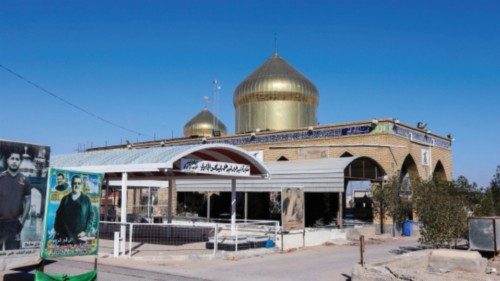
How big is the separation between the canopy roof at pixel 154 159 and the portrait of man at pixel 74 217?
20.7 ft

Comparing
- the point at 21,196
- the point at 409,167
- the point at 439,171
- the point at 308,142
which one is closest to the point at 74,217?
the point at 21,196

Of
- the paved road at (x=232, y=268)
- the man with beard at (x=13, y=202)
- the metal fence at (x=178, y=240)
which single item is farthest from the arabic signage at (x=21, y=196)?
the metal fence at (x=178, y=240)

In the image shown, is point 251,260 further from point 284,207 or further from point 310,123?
point 310,123

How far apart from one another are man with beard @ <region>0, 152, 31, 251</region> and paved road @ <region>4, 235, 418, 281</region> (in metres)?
3.16

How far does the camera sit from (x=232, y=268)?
13.1m

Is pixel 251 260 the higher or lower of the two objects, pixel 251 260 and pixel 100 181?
the lower

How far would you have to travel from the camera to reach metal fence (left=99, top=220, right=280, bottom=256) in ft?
49.8

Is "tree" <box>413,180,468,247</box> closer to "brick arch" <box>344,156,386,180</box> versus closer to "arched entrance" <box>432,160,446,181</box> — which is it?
"brick arch" <box>344,156,386,180</box>

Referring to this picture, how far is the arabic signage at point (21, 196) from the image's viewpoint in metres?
7.92

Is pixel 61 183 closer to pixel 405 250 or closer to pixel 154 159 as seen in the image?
pixel 154 159

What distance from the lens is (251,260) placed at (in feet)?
48.5

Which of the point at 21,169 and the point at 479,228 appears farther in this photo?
the point at 479,228

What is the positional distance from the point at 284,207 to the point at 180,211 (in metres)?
18.1

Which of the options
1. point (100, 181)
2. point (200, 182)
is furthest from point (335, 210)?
point (100, 181)
